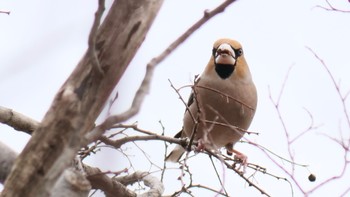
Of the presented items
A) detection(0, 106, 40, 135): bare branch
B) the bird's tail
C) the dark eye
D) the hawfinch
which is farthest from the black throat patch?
detection(0, 106, 40, 135): bare branch

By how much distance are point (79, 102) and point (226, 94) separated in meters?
Result: 2.66

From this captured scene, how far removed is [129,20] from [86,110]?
0.32 m

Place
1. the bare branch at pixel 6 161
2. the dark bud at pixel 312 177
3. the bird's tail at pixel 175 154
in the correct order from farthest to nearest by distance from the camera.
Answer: the bird's tail at pixel 175 154 → the dark bud at pixel 312 177 → the bare branch at pixel 6 161

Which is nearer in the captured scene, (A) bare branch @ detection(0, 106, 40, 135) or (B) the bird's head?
(A) bare branch @ detection(0, 106, 40, 135)

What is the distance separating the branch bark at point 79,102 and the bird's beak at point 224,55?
8.23ft

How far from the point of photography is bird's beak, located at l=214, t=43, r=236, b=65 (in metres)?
4.18

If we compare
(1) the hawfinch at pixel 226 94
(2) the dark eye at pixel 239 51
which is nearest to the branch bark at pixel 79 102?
(1) the hawfinch at pixel 226 94

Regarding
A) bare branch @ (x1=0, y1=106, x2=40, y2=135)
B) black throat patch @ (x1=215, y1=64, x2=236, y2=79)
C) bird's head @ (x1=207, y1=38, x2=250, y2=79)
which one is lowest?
bare branch @ (x1=0, y1=106, x2=40, y2=135)

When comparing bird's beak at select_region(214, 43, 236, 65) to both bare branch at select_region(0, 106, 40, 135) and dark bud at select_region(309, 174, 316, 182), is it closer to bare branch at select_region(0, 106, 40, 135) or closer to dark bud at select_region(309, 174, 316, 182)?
dark bud at select_region(309, 174, 316, 182)

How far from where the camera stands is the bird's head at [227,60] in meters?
4.19

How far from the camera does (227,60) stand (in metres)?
4.19

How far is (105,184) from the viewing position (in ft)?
9.19

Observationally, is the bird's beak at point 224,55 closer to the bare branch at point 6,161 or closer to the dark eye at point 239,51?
the dark eye at point 239,51

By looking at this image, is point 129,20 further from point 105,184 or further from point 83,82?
point 105,184
